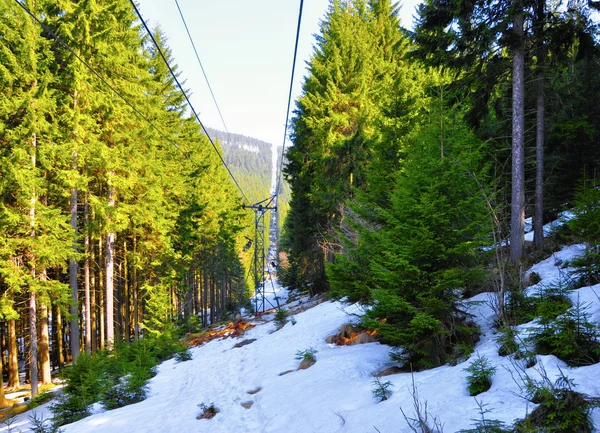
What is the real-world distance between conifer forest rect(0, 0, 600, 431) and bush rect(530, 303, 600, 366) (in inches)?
23.6

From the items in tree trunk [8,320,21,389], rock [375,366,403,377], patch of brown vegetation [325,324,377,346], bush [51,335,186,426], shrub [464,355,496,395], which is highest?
shrub [464,355,496,395]

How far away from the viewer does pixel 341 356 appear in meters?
7.16

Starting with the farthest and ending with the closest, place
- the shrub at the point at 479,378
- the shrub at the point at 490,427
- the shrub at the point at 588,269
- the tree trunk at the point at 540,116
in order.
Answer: the tree trunk at the point at 540,116
the shrub at the point at 588,269
the shrub at the point at 479,378
the shrub at the point at 490,427

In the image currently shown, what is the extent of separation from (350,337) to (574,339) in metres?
5.44

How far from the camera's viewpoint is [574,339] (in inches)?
148

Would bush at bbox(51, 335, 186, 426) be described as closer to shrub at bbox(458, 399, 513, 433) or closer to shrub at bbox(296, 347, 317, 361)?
shrub at bbox(296, 347, 317, 361)

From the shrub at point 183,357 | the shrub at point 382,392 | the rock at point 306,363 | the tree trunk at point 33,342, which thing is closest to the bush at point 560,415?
the shrub at point 382,392

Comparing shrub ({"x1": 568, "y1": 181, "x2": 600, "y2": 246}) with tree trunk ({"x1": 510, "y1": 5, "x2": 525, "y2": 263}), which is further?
tree trunk ({"x1": 510, "y1": 5, "x2": 525, "y2": 263})

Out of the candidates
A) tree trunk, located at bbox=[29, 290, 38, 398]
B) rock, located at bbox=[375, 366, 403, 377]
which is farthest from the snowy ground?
tree trunk, located at bbox=[29, 290, 38, 398]

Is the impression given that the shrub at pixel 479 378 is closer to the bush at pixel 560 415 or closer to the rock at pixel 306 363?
the bush at pixel 560 415

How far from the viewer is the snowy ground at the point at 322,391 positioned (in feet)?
12.1

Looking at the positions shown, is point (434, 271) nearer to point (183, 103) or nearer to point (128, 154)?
point (128, 154)

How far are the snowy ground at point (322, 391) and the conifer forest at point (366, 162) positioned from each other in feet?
2.25

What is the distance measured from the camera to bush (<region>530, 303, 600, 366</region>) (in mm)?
3671
